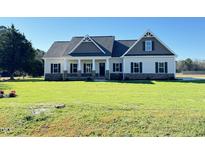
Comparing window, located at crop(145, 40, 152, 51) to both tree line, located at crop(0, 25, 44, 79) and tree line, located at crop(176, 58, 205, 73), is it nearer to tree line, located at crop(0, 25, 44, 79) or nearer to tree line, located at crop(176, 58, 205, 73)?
tree line, located at crop(0, 25, 44, 79)

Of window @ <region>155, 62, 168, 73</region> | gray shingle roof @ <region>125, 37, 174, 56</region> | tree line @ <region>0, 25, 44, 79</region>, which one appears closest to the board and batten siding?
window @ <region>155, 62, 168, 73</region>

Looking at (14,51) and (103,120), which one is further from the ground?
(14,51)

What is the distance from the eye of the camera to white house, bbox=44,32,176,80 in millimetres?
30266

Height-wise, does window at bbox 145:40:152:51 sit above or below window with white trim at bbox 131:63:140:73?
above

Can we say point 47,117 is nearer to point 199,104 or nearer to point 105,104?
point 105,104

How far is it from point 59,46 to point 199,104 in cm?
2622

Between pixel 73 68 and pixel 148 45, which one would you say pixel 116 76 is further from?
pixel 73 68

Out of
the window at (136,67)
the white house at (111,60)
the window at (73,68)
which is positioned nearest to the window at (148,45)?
the white house at (111,60)

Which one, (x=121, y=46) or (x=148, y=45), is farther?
(x=121, y=46)

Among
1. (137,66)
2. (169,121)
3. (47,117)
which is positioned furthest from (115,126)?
(137,66)

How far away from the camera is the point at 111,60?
31719 millimetres

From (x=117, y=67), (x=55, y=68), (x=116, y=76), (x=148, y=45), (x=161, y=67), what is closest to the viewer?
(x=161, y=67)

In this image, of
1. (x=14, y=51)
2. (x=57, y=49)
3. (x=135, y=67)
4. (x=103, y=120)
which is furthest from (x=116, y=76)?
(x=103, y=120)
